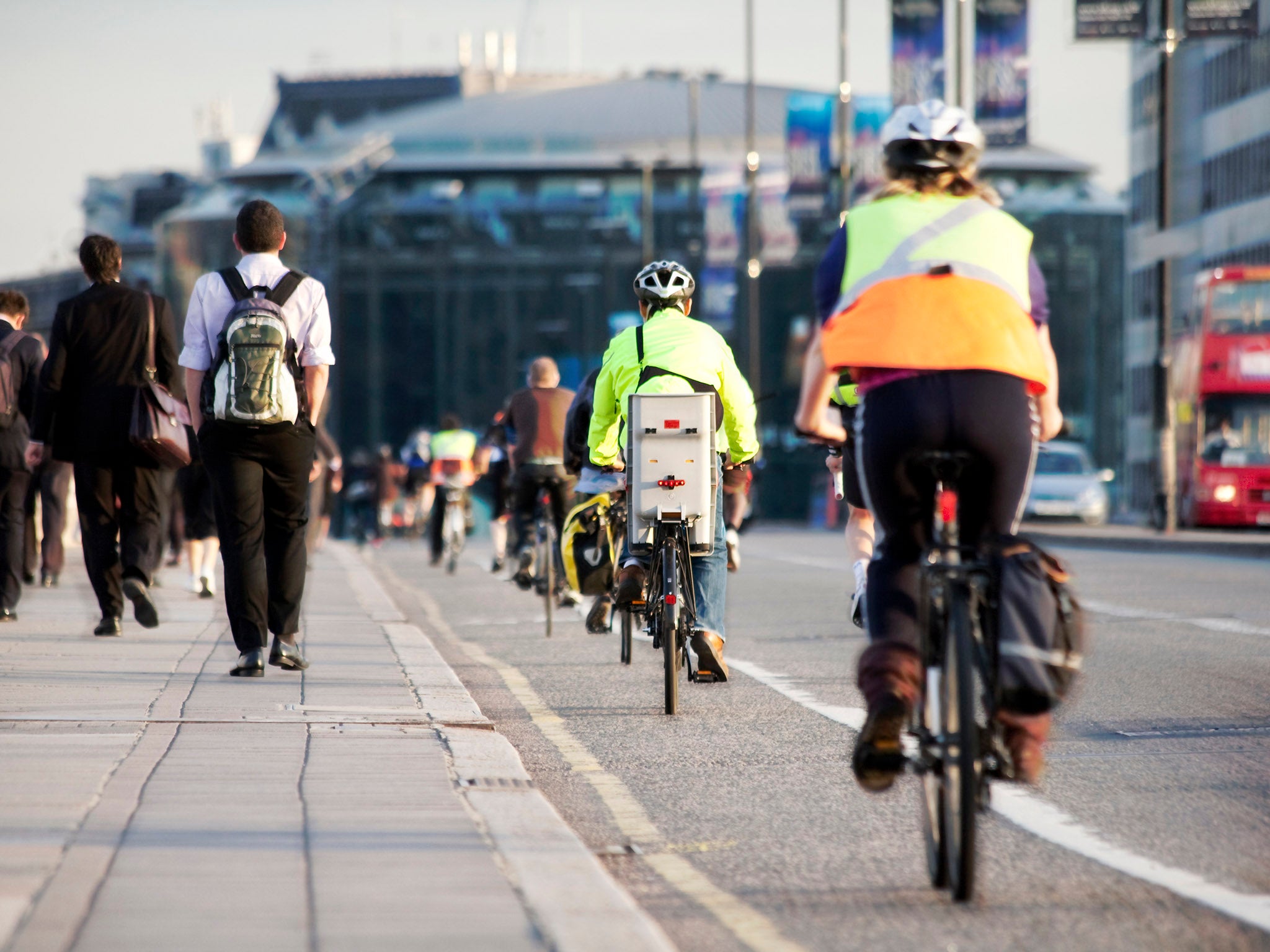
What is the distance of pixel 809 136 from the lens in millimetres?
48656

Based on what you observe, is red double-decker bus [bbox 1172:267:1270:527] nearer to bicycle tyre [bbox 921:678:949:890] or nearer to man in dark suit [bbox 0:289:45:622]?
man in dark suit [bbox 0:289:45:622]

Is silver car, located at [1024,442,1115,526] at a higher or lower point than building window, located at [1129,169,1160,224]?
lower

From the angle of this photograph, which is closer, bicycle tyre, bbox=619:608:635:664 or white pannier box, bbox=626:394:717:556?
white pannier box, bbox=626:394:717:556

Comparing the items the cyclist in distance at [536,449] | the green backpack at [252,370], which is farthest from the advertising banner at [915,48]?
the green backpack at [252,370]

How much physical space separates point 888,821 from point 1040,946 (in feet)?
5.56

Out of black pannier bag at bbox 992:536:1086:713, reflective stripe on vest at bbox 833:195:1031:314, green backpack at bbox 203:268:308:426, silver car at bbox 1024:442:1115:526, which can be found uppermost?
reflective stripe on vest at bbox 833:195:1031:314

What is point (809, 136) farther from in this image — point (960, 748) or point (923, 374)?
point (960, 748)

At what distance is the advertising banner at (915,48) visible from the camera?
37.0 m

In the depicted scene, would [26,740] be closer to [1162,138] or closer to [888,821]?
[888,821]

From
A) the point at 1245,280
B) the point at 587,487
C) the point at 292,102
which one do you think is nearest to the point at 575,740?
the point at 587,487

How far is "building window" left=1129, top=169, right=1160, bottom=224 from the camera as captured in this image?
7588 centimetres

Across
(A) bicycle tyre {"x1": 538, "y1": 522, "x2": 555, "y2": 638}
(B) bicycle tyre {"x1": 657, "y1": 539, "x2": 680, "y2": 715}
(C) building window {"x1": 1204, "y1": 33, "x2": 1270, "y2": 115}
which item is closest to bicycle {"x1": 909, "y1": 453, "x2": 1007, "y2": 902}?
(B) bicycle tyre {"x1": 657, "y1": 539, "x2": 680, "y2": 715}

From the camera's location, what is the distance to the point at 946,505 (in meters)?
4.88

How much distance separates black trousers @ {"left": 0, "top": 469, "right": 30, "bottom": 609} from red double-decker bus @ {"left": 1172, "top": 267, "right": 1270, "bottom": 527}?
916 inches
